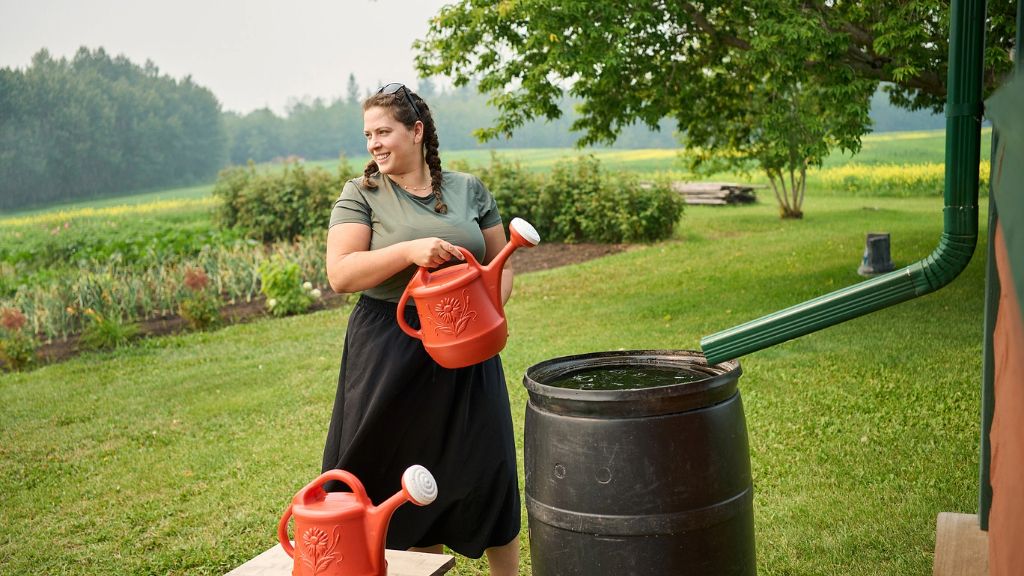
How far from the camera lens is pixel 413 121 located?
2805 millimetres

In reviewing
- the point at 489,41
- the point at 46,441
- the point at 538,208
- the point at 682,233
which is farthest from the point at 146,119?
the point at 46,441

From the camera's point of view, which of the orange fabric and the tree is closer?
the orange fabric

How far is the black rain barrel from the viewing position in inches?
85.5

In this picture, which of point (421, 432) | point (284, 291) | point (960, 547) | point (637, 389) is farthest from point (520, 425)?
point (284, 291)

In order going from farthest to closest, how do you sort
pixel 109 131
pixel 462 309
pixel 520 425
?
pixel 109 131, pixel 520 425, pixel 462 309

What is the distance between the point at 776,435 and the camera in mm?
5117

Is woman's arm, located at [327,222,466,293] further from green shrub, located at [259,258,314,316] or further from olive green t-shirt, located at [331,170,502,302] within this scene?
green shrub, located at [259,258,314,316]

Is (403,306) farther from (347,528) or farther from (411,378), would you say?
(347,528)

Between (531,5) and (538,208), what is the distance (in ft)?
20.4

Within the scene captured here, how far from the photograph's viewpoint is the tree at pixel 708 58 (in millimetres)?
7281

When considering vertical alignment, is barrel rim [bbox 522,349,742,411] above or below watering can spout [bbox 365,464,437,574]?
above

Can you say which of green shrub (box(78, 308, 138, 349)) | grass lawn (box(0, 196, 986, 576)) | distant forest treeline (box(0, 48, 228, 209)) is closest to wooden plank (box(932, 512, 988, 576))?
grass lawn (box(0, 196, 986, 576))

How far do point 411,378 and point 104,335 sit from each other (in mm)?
6752

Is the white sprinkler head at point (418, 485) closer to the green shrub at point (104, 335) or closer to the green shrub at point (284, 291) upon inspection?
the green shrub at point (104, 335)
